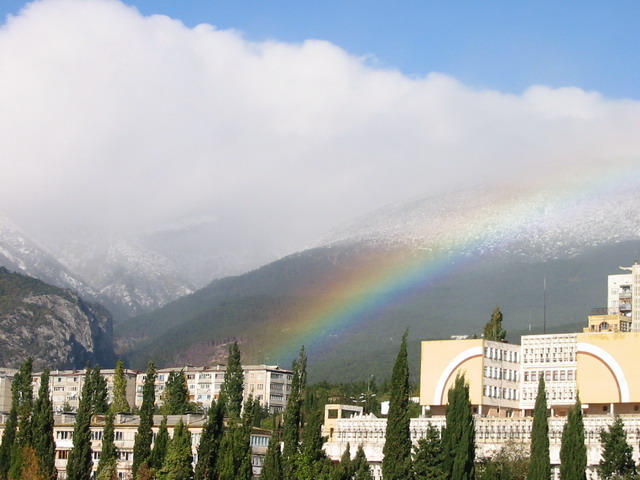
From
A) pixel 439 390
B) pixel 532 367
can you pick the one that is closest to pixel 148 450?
pixel 439 390

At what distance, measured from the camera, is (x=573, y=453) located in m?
73.3

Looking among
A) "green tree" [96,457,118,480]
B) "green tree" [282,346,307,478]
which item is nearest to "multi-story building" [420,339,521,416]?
"green tree" [282,346,307,478]

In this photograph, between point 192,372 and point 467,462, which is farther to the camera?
point 192,372

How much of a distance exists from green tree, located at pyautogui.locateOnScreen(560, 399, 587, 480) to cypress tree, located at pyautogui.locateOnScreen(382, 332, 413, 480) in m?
10.6

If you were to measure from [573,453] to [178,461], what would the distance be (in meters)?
27.5

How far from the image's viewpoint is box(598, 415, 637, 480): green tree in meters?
78.4

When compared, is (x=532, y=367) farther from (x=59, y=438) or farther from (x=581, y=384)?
(x=59, y=438)

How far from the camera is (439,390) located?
4208 inches

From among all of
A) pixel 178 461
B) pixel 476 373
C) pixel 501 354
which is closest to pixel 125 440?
pixel 178 461

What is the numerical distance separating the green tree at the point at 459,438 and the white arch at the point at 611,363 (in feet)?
73.4

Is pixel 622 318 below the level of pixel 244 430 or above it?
above

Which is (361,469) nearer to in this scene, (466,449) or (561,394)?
(466,449)

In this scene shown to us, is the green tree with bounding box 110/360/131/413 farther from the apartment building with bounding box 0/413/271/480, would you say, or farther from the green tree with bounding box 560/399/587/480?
the green tree with bounding box 560/399/587/480

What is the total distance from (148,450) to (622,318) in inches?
2469
